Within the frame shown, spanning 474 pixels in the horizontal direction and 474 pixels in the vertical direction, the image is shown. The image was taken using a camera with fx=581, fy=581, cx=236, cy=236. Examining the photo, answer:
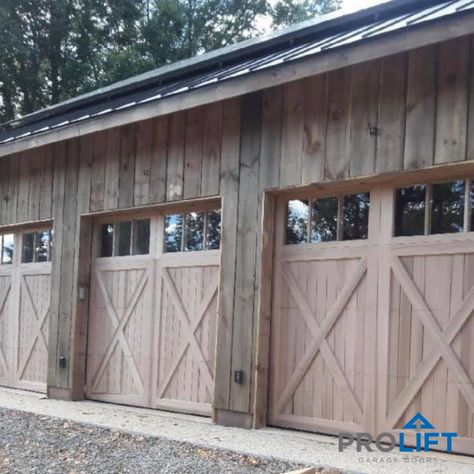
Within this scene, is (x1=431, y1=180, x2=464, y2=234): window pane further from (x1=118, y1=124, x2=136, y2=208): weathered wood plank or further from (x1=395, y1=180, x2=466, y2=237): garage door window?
(x1=118, y1=124, x2=136, y2=208): weathered wood plank

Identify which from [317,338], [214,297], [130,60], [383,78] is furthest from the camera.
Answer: [130,60]

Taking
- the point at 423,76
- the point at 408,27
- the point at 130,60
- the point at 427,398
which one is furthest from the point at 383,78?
the point at 130,60

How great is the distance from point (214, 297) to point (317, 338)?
1148mm

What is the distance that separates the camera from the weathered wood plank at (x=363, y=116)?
434cm

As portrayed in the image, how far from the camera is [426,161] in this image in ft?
13.2

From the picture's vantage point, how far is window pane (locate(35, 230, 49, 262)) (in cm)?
725

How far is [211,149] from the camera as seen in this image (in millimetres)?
5391

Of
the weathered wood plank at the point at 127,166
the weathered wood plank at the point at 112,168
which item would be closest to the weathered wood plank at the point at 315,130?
the weathered wood plank at the point at 127,166

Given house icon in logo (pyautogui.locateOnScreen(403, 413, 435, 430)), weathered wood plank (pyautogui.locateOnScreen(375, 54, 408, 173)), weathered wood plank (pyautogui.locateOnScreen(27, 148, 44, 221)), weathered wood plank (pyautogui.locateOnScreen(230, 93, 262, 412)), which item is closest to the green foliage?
weathered wood plank (pyautogui.locateOnScreen(27, 148, 44, 221))

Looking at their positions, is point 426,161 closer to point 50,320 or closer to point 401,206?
point 401,206

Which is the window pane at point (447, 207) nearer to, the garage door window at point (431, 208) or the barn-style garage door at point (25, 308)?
the garage door window at point (431, 208)

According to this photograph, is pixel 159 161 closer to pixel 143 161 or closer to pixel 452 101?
pixel 143 161

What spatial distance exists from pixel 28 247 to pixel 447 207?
17.7ft

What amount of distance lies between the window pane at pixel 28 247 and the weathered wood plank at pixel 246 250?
356 cm
